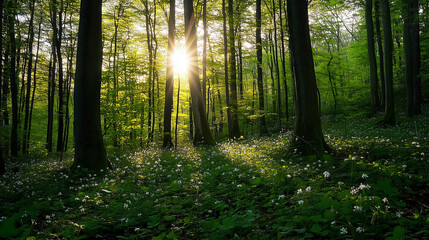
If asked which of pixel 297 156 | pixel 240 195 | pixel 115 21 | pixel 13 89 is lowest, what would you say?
pixel 240 195

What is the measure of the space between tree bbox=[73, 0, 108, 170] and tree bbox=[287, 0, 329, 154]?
19.9ft

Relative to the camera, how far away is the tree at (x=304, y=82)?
6.21m

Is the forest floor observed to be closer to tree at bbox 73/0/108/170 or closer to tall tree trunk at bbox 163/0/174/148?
tree at bbox 73/0/108/170

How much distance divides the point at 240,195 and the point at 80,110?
5629 mm

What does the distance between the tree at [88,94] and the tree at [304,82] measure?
6.08 m

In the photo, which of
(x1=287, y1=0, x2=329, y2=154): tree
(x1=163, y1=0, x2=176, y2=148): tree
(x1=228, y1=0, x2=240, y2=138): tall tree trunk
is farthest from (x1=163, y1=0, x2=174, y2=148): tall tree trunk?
(x1=287, y1=0, x2=329, y2=154): tree

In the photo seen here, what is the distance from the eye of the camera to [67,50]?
781 inches

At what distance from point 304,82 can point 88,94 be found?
6.63m

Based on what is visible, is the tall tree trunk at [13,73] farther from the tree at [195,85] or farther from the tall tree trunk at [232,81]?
the tall tree trunk at [232,81]

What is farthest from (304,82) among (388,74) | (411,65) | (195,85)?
(411,65)

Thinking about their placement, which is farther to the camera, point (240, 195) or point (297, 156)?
point (297, 156)

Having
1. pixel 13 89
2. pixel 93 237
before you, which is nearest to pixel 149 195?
pixel 93 237

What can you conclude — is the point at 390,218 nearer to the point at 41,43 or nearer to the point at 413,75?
the point at 413,75

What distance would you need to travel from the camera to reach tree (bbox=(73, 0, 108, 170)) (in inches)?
252
